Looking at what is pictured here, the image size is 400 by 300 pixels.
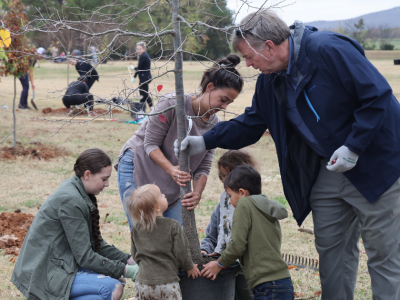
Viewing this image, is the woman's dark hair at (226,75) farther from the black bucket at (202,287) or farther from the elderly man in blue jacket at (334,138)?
the black bucket at (202,287)

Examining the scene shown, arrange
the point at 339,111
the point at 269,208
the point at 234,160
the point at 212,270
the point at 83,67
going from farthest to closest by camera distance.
Answer: the point at 83,67 → the point at 234,160 → the point at 212,270 → the point at 269,208 → the point at 339,111

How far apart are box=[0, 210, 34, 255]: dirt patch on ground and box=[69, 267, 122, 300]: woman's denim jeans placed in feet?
5.28

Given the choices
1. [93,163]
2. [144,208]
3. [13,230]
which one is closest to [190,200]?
[144,208]

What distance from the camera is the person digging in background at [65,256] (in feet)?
8.71

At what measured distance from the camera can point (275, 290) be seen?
8.16 ft

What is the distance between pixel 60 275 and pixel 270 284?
4.41 feet

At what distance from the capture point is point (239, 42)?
2467mm

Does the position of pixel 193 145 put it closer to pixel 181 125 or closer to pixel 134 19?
pixel 181 125

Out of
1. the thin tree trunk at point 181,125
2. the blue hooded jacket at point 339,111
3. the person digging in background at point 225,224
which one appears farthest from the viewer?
the person digging in background at point 225,224

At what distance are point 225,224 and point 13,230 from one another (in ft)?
8.73

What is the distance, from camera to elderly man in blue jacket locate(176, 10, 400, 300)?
2166 millimetres

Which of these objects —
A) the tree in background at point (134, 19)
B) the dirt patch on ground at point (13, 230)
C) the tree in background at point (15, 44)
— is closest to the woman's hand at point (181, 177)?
the tree in background at point (134, 19)

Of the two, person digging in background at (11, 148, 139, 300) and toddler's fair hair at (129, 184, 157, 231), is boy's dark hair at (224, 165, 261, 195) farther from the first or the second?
person digging in background at (11, 148, 139, 300)

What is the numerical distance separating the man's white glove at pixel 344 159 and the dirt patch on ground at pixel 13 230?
10.6 feet
